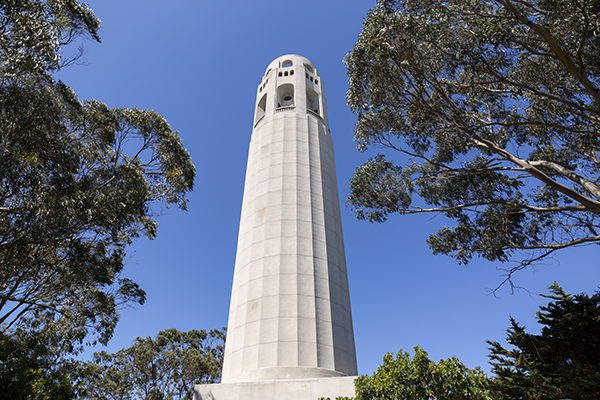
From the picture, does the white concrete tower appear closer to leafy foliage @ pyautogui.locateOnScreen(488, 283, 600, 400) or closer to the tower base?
the tower base

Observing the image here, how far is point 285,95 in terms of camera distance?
26312 millimetres

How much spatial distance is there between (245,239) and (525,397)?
1349 cm

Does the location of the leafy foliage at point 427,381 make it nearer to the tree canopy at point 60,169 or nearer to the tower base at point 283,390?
the tower base at point 283,390

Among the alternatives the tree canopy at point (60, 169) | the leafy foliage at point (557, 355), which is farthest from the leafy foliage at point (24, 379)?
the leafy foliage at point (557, 355)

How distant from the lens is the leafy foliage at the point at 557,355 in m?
12.4

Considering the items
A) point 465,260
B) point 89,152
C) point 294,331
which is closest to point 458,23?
point 465,260

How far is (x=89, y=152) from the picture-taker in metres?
17.6

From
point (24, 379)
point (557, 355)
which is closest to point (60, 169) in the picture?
point (24, 379)

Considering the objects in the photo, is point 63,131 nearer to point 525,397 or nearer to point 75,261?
point 75,261

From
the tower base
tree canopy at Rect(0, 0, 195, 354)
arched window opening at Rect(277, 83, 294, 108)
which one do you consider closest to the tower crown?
arched window opening at Rect(277, 83, 294, 108)

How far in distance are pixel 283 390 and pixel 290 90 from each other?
19.7 metres

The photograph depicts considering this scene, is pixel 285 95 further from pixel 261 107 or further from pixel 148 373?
pixel 148 373

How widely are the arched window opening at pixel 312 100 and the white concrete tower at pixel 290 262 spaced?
3.77 ft

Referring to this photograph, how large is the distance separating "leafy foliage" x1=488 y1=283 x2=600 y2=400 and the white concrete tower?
6511 millimetres
